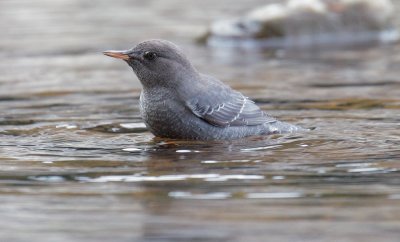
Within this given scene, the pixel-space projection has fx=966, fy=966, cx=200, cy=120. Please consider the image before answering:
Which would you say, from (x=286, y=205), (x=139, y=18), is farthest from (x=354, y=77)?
(x=139, y=18)

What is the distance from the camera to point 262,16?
47.5ft

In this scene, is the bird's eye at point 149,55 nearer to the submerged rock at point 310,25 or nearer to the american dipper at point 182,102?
the american dipper at point 182,102

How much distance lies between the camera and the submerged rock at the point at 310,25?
14.5 meters

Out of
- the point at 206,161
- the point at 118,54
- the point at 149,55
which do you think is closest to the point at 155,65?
the point at 149,55

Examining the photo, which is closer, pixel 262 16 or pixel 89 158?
pixel 89 158

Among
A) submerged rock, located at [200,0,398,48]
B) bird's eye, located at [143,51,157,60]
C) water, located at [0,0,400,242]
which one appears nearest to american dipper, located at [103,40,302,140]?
bird's eye, located at [143,51,157,60]

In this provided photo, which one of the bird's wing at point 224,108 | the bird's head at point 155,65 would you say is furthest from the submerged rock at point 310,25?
the bird's head at point 155,65

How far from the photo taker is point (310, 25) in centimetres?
1485

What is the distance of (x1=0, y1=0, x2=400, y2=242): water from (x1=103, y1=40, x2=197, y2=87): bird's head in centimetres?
47

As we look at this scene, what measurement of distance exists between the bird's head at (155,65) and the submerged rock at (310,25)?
687 cm

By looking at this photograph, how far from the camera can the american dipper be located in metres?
7.24

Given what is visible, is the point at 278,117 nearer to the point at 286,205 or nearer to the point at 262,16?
the point at 286,205

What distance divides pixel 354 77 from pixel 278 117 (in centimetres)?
254

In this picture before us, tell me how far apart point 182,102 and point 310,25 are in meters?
7.87
